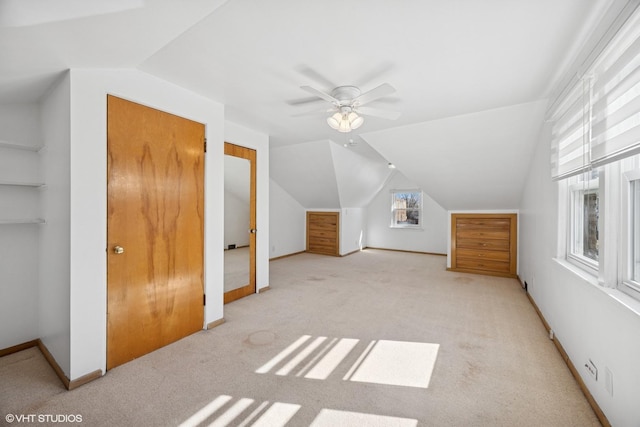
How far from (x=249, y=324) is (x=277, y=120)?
238 centimetres

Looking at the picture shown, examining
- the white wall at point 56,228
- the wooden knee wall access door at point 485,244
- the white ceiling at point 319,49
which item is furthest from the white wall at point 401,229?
the white wall at point 56,228

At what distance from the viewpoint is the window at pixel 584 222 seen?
199 cm

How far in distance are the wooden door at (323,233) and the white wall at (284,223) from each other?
8.3 inches

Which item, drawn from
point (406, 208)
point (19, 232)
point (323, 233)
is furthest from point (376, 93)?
point (406, 208)

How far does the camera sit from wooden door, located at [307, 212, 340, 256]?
21.9 ft

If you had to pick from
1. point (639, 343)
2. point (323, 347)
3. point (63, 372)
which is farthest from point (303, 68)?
point (63, 372)

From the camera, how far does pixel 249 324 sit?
2803 millimetres

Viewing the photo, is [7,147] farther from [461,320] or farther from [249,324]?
[461,320]

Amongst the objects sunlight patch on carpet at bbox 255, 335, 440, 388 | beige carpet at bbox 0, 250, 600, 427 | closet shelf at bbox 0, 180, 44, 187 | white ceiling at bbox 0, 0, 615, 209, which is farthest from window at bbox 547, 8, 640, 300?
closet shelf at bbox 0, 180, 44, 187

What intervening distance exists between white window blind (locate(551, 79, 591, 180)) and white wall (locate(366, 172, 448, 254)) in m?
4.57

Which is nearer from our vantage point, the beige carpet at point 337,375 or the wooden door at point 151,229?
the beige carpet at point 337,375

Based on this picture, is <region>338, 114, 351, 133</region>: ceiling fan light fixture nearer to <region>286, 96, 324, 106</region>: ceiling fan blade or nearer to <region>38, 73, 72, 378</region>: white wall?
<region>286, 96, 324, 106</region>: ceiling fan blade

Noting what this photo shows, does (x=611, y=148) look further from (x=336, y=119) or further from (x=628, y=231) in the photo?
(x=336, y=119)

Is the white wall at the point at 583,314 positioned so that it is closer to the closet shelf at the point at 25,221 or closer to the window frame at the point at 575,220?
the window frame at the point at 575,220
